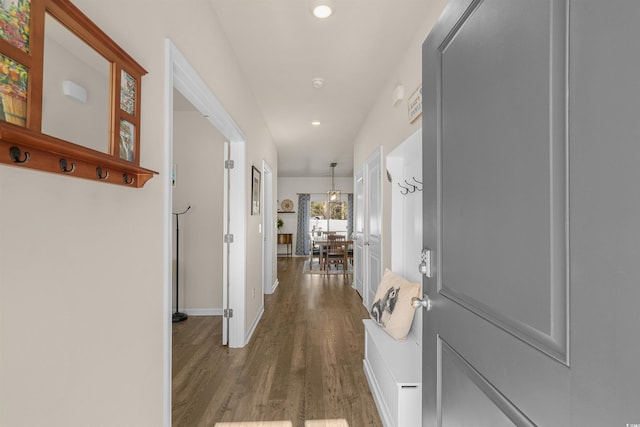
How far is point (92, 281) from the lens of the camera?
0.91 m

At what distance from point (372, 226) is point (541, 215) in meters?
3.49

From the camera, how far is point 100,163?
0.87 metres

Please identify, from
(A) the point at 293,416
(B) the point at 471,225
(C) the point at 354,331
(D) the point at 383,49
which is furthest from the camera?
(C) the point at 354,331

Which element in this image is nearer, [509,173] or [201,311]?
[509,173]

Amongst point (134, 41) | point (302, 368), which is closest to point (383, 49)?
point (134, 41)

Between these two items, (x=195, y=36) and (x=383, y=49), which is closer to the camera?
(x=195, y=36)

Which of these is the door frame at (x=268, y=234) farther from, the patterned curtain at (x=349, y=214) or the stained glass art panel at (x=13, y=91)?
the patterned curtain at (x=349, y=214)

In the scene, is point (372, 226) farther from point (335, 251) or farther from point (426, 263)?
point (335, 251)

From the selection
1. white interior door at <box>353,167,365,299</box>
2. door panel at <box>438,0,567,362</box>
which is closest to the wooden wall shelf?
door panel at <box>438,0,567,362</box>

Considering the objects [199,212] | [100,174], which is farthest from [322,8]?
[199,212]

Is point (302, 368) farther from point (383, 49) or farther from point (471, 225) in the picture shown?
point (383, 49)

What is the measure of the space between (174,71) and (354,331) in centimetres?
293

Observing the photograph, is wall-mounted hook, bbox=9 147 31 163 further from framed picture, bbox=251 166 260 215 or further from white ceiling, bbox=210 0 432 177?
framed picture, bbox=251 166 260 215

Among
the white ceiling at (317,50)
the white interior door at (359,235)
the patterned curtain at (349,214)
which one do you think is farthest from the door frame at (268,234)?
the patterned curtain at (349,214)
